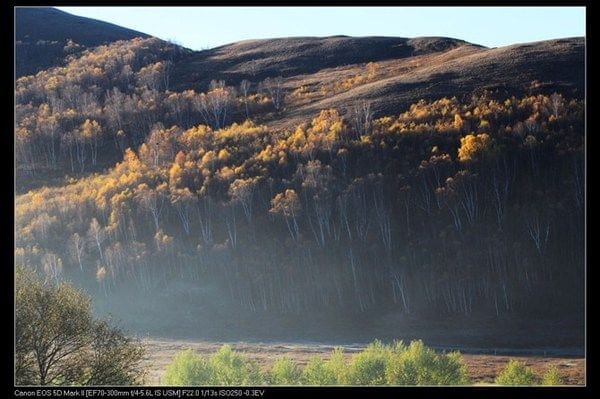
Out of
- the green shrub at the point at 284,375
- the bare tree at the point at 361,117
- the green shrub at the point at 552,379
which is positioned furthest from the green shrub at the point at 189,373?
the bare tree at the point at 361,117

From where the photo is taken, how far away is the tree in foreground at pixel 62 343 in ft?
115

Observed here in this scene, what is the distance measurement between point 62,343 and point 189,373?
15776mm

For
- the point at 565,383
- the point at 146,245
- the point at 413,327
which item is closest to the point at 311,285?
the point at 413,327

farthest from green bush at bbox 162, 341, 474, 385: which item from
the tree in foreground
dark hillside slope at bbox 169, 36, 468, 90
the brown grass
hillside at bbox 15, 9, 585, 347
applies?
dark hillside slope at bbox 169, 36, 468, 90

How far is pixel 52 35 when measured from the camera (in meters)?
160

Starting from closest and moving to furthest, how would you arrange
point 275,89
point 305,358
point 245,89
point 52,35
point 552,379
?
point 552,379, point 305,358, point 275,89, point 245,89, point 52,35

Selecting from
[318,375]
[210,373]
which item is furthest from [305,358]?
[210,373]

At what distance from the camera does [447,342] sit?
74.3m

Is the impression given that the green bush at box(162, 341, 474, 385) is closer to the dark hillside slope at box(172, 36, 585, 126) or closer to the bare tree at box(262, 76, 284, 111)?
the dark hillside slope at box(172, 36, 585, 126)

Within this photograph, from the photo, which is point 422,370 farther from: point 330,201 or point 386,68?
point 386,68

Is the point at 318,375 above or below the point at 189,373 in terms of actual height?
below

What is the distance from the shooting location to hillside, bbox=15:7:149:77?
491 ft

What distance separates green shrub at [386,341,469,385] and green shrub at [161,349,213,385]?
1100 centimetres

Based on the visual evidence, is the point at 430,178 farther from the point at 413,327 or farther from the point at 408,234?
the point at 413,327
